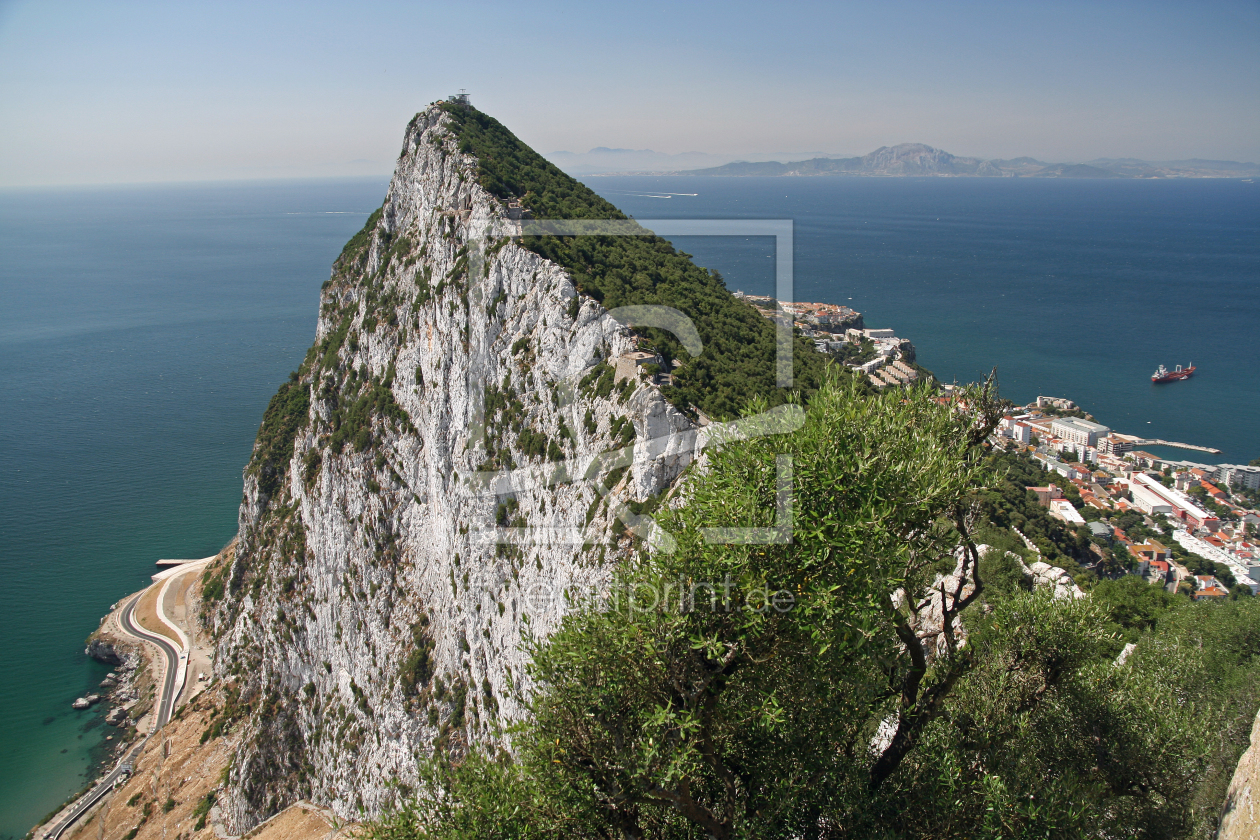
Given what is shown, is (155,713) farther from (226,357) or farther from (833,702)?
(226,357)

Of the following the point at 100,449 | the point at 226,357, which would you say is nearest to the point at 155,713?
the point at 100,449

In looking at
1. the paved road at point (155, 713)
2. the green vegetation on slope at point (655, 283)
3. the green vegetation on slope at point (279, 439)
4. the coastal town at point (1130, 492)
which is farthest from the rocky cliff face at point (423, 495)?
the coastal town at point (1130, 492)

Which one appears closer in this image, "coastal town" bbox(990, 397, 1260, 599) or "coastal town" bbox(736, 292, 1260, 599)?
"coastal town" bbox(736, 292, 1260, 599)

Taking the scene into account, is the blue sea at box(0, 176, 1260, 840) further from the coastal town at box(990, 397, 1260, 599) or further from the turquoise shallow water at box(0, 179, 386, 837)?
the coastal town at box(990, 397, 1260, 599)

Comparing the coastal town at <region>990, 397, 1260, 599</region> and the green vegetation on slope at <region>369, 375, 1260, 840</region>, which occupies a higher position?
the green vegetation on slope at <region>369, 375, 1260, 840</region>

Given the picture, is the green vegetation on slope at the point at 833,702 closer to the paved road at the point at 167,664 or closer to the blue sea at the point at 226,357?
the blue sea at the point at 226,357

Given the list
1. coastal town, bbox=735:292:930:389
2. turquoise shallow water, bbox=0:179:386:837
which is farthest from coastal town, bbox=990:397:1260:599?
turquoise shallow water, bbox=0:179:386:837
